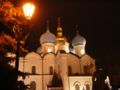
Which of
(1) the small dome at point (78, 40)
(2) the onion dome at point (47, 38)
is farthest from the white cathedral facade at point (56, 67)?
(1) the small dome at point (78, 40)

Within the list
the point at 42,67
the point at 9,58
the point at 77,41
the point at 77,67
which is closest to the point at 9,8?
the point at 9,58

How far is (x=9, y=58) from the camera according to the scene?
1070cm

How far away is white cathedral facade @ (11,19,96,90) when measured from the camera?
43719mm

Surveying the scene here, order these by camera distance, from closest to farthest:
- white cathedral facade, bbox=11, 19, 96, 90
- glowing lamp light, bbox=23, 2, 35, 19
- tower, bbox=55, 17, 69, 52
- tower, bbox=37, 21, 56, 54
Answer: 1. glowing lamp light, bbox=23, 2, 35, 19
2. white cathedral facade, bbox=11, 19, 96, 90
3. tower, bbox=55, 17, 69, 52
4. tower, bbox=37, 21, 56, 54

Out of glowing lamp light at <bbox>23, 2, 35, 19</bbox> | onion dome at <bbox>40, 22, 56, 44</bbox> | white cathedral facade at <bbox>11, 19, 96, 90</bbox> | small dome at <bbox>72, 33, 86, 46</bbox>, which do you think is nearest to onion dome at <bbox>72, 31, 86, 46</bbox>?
small dome at <bbox>72, 33, 86, 46</bbox>

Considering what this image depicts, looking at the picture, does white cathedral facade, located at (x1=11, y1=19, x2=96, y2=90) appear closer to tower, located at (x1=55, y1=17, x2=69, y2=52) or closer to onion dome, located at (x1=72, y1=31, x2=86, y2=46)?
tower, located at (x1=55, y1=17, x2=69, y2=52)

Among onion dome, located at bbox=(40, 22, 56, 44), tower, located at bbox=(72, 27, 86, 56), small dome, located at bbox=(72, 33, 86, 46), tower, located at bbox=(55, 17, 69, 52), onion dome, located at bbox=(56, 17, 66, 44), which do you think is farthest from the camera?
small dome, located at bbox=(72, 33, 86, 46)

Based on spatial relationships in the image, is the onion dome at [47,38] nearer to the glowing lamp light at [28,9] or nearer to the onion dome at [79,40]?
the onion dome at [79,40]

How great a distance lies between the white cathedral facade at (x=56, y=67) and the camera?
43719 mm

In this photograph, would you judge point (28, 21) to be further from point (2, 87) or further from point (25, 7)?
point (2, 87)

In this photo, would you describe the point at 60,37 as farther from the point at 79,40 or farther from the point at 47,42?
the point at 79,40

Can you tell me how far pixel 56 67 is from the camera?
4566cm

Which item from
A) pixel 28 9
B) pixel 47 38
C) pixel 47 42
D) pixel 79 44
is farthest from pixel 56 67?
pixel 28 9

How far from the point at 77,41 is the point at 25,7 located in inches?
1770
